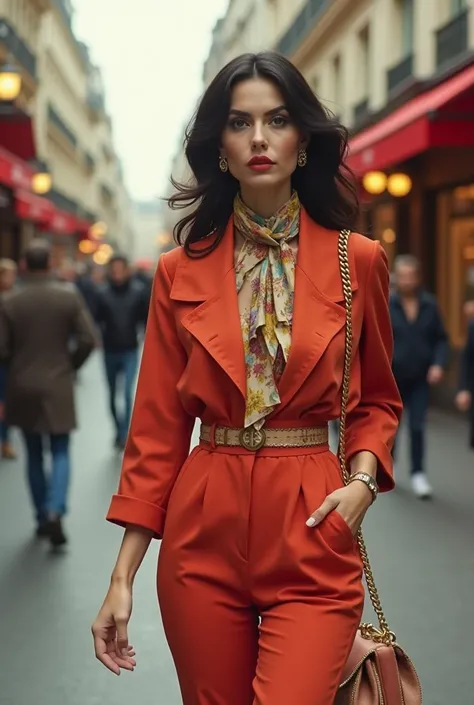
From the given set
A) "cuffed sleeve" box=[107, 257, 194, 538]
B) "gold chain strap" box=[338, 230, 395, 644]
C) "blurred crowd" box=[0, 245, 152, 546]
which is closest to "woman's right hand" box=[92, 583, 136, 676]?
"cuffed sleeve" box=[107, 257, 194, 538]

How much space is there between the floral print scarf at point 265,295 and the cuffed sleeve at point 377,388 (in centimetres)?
18

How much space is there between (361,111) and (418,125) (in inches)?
489

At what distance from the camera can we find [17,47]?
3991cm

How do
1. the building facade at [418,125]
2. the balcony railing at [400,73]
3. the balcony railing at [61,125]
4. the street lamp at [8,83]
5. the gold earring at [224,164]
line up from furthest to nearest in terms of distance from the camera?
the balcony railing at [61,125] → the balcony railing at [400,73] → the street lamp at [8,83] → the building facade at [418,125] → the gold earring at [224,164]

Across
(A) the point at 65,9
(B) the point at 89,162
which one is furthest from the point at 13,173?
(B) the point at 89,162

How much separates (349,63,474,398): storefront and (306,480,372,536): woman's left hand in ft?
36.1

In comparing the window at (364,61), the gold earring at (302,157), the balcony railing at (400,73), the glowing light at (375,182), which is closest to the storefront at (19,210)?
the glowing light at (375,182)

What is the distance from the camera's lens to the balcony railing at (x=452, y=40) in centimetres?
1686

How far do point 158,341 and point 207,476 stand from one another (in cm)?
33

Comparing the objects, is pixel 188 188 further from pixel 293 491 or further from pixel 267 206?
pixel 293 491

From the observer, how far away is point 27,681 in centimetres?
509

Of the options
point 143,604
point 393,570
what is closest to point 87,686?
point 143,604

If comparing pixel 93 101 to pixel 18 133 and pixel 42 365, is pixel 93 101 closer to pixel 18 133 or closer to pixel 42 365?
pixel 18 133

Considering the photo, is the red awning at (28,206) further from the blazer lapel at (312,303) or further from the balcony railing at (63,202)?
the balcony railing at (63,202)
